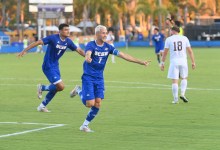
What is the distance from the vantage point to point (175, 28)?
19.5m

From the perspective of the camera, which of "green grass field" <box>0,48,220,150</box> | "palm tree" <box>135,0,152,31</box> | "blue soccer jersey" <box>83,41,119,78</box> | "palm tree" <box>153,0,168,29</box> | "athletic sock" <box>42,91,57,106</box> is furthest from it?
"palm tree" <box>135,0,152,31</box>

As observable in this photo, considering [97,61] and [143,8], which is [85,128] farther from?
[143,8]

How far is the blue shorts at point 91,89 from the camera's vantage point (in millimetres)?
14008

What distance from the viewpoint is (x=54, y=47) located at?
1742cm

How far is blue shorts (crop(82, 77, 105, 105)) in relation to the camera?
14.0 m

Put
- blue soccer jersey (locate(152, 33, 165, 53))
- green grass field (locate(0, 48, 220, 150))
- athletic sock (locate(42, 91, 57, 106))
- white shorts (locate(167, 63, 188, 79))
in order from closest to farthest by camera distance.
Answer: green grass field (locate(0, 48, 220, 150)) → athletic sock (locate(42, 91, 57, 106)) → white shorts (locate(167, 63, 188, 79)) → blue soccer jersey (locate(152, 33, 165, 53))

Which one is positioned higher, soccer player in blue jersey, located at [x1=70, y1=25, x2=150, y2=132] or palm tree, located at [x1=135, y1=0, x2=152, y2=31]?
palm tree, located at [x1=135, y1=0, x2=152, y2=31]

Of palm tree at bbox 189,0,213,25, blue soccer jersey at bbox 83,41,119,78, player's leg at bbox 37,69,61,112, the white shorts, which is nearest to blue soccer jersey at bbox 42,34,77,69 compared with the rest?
player's leg at bbox 37,69,61,112

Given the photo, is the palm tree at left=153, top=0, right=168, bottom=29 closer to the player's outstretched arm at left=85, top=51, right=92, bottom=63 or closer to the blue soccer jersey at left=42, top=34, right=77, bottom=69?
the blue soccer jersey at left=42, top=34, right=77, bottom=69

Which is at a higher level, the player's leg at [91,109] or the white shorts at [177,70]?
the white shorts at [177,70]

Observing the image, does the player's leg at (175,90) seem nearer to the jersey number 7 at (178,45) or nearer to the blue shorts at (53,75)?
the jersey number 7 at (178,45)

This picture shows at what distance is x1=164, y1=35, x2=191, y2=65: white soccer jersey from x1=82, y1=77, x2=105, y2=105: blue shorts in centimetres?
585

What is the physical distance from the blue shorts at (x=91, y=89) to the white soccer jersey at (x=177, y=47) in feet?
19.2

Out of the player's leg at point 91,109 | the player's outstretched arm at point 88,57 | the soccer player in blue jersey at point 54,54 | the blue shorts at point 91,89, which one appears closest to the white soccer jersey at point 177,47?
the soccer player in blue jersey at point 54,54
